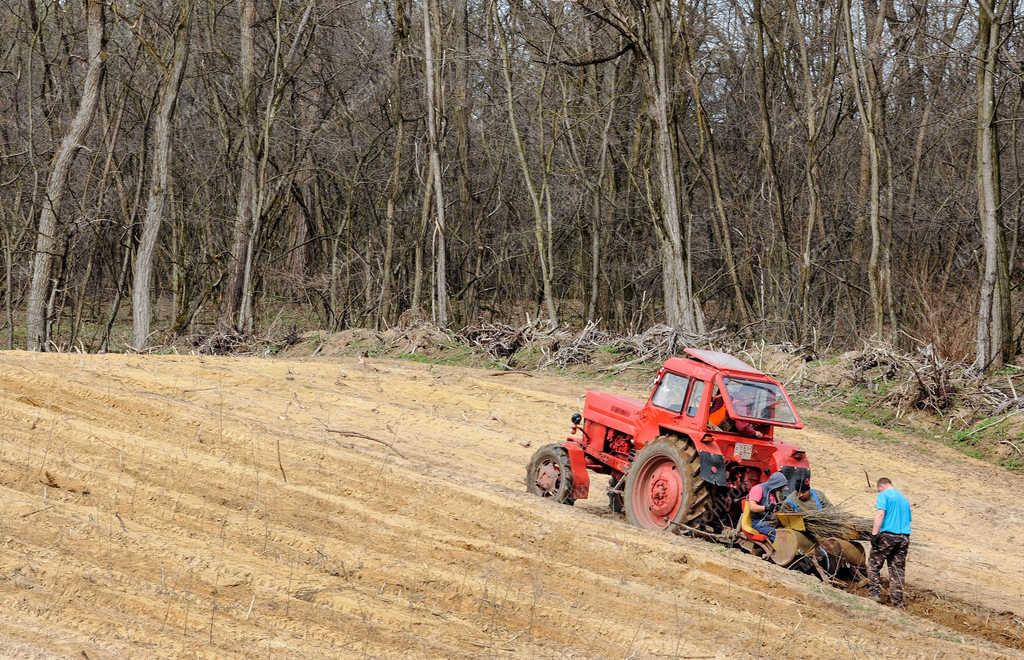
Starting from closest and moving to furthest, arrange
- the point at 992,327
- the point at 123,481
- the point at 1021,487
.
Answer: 1. the point at 123,481
2. the point at 1021,487
3. the point at 992,327

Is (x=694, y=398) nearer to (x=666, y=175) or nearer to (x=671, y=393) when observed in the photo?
(x=671, y=393)

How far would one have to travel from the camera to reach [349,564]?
28.1 ft

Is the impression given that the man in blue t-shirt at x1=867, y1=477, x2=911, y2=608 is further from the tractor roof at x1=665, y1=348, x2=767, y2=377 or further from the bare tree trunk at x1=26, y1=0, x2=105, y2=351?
the bare tree trunk at x1=26, y1=0, x2=105, y2=351

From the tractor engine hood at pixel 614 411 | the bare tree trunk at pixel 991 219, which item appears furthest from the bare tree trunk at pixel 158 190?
the bare tree trunk at pixel 991 219

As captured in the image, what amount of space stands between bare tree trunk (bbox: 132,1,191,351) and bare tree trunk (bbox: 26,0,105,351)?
175 cm

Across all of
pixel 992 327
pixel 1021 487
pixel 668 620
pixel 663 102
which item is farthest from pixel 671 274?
pixel 668 620

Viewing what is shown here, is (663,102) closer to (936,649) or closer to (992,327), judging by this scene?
(992,327)

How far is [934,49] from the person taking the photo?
29.8 metres

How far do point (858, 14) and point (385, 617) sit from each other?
29232 mm

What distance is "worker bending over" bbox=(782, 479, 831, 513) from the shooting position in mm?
10016

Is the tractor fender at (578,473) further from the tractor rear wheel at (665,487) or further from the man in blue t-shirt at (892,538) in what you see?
the man in blue t-shirt at (892,538)

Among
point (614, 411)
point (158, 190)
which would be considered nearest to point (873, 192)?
point (614, 411)

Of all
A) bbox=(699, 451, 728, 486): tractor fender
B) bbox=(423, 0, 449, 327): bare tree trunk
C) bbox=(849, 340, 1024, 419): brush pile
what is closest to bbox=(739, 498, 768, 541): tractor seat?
bbox=(699, 451, 728, 486): tractor fender

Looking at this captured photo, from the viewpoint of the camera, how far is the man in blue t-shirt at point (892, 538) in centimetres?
957
